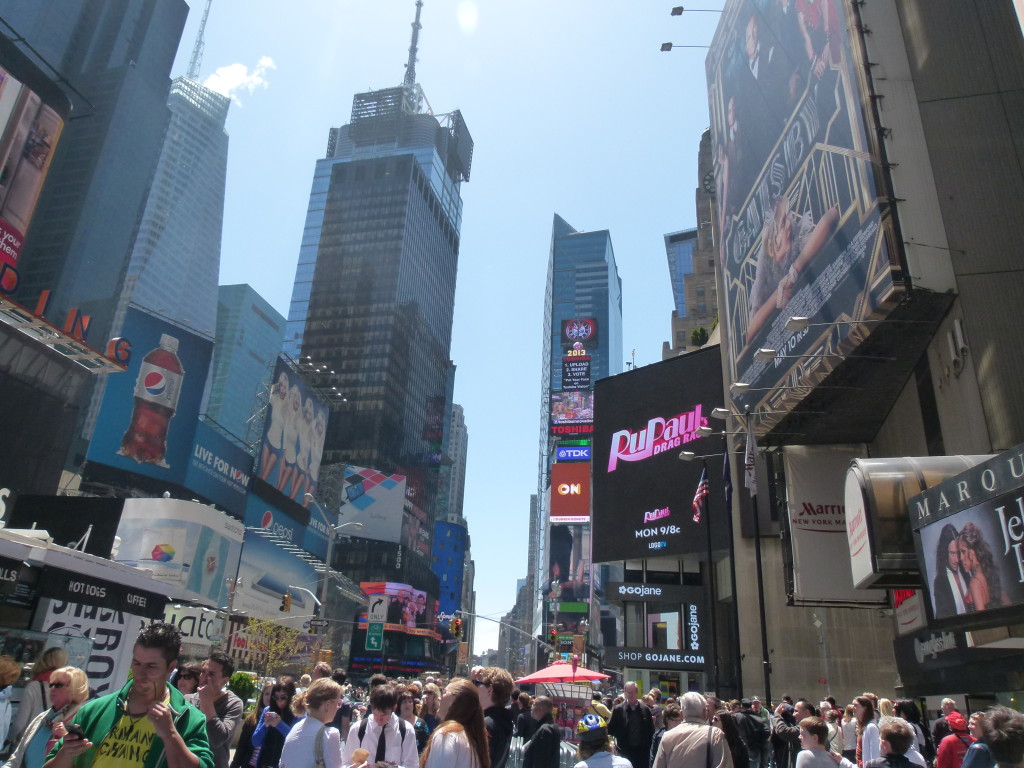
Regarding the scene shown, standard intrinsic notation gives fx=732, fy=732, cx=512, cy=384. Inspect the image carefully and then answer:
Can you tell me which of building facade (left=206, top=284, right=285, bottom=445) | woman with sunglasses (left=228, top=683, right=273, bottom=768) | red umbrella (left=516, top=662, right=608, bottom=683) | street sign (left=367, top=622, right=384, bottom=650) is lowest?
woman with sunglasses (left=228, top=683, right=273, bottom=768)

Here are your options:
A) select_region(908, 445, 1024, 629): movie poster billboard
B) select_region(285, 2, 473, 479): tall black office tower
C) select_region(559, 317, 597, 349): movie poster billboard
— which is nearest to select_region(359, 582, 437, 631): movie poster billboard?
select_region(285, 2, 473, 479): tall black office tower

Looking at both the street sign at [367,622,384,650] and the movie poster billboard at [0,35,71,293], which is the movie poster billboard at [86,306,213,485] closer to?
the movie poster billboard at [0,35,71,293]

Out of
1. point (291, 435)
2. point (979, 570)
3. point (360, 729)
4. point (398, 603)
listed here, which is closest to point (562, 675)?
point (979, 570)

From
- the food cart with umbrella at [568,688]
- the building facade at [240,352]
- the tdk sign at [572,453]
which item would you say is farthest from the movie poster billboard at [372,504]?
the food cart with umbrella at [568,688]

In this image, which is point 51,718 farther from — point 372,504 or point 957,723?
point 372,504

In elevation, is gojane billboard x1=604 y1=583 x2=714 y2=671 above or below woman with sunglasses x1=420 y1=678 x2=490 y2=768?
above

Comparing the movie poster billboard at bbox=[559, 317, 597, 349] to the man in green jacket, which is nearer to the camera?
the man in green jacket

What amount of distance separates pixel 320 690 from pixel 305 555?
260ft

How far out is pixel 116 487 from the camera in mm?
56375

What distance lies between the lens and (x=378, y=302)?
153m

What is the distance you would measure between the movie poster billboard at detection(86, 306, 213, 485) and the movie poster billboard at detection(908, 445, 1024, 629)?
52993mm

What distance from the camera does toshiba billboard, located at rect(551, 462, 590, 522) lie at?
2980 inches

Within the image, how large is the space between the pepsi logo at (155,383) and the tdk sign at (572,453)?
43220 mm

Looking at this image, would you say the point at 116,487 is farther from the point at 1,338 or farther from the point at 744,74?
the point at 744,74
